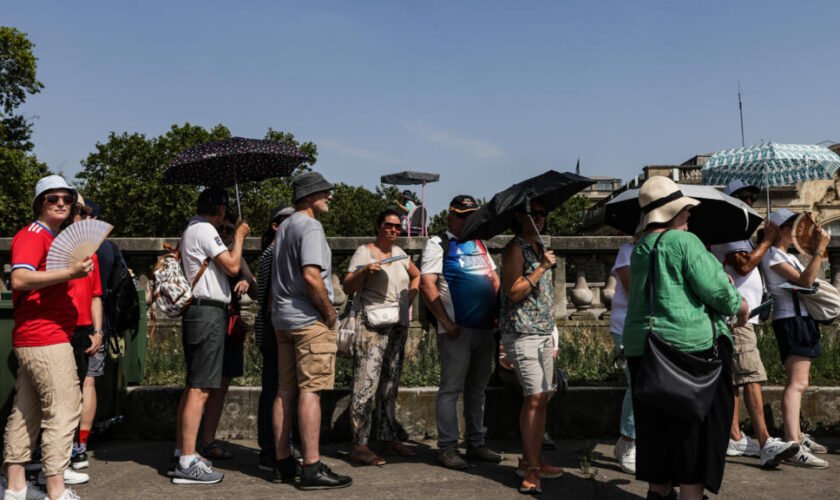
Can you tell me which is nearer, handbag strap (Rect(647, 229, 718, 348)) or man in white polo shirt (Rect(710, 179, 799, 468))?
handbag strap (Rect(647, 229, 718, 348))

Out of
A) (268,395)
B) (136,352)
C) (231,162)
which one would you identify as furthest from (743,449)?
(136,352)

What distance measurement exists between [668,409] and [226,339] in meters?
3.17

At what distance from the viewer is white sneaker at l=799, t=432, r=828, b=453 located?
539 centimetres

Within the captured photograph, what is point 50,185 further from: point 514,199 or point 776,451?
point 776,451

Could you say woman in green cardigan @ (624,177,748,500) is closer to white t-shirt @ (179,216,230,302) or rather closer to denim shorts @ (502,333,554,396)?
denim shorts @ (502,333,554,396)

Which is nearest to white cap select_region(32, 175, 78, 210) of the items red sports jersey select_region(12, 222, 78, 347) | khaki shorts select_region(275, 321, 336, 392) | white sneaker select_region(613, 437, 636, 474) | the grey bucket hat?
red sports jersey select_region(12, 222, 78, 347)

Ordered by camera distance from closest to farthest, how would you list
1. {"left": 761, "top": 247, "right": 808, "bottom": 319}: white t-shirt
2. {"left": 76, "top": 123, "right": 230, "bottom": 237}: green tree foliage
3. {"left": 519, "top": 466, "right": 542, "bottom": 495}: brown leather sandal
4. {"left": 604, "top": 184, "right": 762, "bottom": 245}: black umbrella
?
{"left": 519, "top": 466, "right": 542, "bottom": 495}: brown leather sandal < {"left": 604, "top": 184, "right": 762, "bottom": 245}: black umbrella < {"left": 761, "top": 247, "right": 808, "bottom": 319}: white t-shirt < {"left": 76, "top": 123, "right": 230, "bottom": 237}: green tree foliage

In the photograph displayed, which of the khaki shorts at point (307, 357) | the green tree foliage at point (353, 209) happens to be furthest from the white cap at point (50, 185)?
the green tree foliage at point (353, 209)

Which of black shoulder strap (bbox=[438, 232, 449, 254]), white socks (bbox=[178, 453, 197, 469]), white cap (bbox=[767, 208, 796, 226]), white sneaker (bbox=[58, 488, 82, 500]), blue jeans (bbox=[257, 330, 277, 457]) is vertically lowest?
white sneaker (bbox=[58, 488, 82, 500])

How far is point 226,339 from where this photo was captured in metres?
5.42

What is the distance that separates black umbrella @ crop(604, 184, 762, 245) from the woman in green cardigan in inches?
47.3

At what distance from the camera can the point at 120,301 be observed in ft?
18.1

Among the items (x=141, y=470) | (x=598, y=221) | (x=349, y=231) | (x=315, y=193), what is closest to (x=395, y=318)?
(x=315, y=193)

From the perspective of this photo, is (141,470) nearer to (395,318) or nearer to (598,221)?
(395,318)
